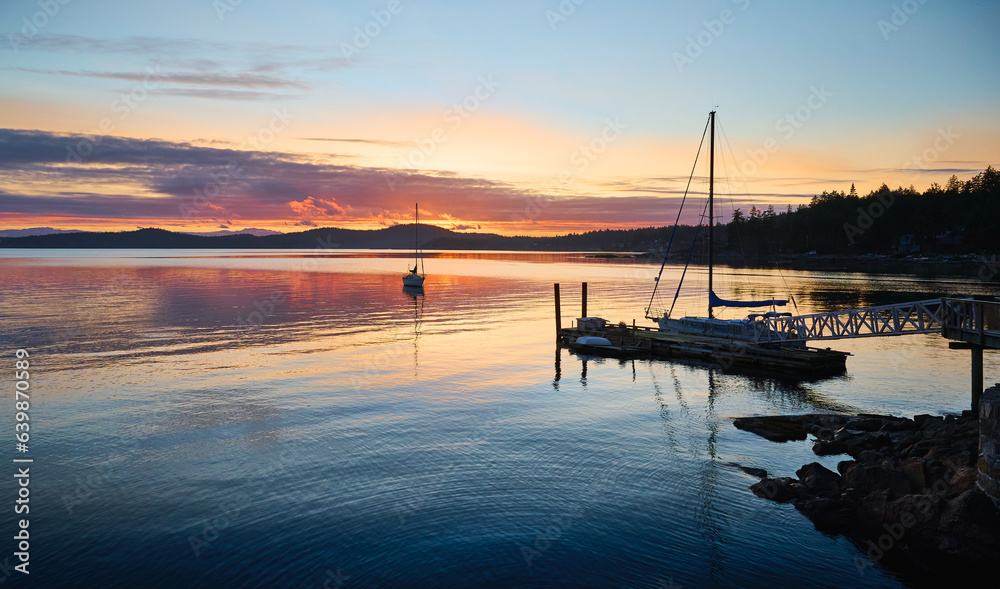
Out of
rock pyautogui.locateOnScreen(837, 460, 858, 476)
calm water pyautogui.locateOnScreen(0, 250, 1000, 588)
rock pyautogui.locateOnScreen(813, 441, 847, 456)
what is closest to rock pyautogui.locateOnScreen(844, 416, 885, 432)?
rock pyautogui.locateOnScreen(813, 441, 847, 456)

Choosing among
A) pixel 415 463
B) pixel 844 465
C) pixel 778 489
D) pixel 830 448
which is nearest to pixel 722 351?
pixel 830 448

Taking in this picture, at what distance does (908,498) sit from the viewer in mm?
15188

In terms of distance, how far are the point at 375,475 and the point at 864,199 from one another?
193 metres

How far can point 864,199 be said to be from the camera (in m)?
173

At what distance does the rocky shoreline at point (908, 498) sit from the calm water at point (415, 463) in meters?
0.71

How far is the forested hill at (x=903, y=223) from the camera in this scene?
12706 cm

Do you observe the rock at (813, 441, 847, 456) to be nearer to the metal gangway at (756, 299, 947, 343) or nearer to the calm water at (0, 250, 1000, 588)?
the calm water at (0, 250, 1000, 588)

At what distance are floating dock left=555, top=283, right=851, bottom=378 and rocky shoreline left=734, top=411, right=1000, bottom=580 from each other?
13758 mm

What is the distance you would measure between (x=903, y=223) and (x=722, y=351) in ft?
471

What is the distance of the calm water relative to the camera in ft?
46.1

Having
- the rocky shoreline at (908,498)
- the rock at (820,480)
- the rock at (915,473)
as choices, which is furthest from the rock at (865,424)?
the rock at (915,473)

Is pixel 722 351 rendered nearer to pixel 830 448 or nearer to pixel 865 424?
pixel 865 424

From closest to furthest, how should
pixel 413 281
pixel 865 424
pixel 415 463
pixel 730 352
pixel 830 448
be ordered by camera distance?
pixel 415 463, pixel 830 448, pixel 865 424, pixel 730 352, pixel 413 281

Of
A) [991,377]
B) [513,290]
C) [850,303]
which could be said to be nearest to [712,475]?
[991,377]
